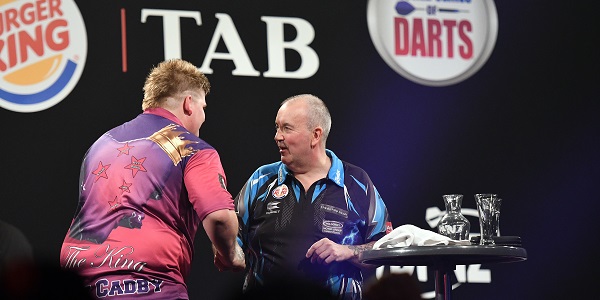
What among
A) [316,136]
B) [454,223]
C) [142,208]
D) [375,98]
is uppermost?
[375,98]

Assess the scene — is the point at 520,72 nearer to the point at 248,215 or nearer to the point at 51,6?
the point at 248,215

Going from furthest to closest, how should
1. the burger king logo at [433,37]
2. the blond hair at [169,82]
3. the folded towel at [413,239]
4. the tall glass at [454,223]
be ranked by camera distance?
1. the burger king logo at [433,37]
2. the blond hair at [169,82]
3. the tall glass at [454,223]
4. the folded towel at [413,239]

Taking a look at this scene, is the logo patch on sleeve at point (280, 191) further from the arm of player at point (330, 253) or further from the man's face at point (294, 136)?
the arm of player at point (330, 253)

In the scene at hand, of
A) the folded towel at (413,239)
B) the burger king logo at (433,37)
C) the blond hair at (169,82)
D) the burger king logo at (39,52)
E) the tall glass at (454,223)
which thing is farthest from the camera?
the burger king logo at (433,37)

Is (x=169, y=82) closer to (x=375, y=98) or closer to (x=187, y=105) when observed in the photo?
(x=187, y=105)

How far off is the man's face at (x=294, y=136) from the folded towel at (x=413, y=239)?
2.39 ft

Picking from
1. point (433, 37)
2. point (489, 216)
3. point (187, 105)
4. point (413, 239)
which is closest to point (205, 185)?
point (187, 105)

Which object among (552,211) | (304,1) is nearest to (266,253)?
(304,1)

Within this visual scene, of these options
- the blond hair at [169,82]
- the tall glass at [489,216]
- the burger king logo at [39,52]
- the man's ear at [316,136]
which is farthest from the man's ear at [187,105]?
the burger king logo at [39,52]

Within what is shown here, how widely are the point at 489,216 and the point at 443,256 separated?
0.85ft

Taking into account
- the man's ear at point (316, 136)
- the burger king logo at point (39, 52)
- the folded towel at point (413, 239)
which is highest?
the burger king logo at point (39, 52)

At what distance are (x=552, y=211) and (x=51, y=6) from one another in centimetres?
296

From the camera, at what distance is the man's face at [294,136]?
3.71 m

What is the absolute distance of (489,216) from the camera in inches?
124
